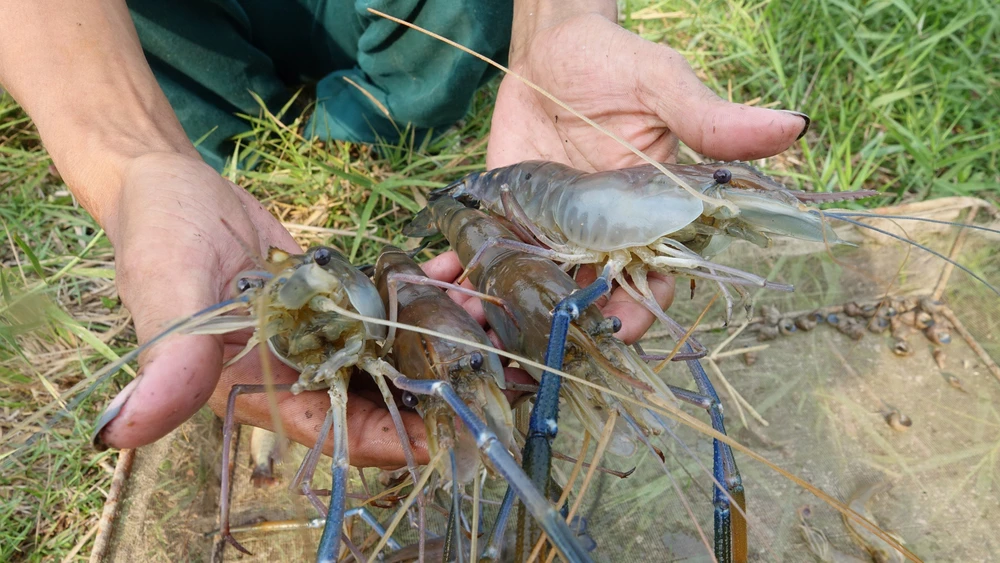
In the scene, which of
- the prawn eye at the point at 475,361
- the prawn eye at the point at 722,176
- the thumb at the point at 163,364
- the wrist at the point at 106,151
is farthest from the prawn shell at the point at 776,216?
the wrist at the point at 106,151

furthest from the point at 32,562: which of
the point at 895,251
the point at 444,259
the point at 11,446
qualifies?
the point at 895,251

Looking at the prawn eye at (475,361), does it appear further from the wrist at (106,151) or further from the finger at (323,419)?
the wrist at (106,151)

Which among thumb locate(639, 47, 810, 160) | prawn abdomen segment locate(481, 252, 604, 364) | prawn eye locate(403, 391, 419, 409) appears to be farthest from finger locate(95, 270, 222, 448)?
thumb locate(639, 47, 810, 160)

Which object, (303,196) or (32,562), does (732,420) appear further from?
(32,562)

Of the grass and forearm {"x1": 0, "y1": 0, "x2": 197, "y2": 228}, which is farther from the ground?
forearm {"x1": 0, "y1": 0, "x2": 197, "y2": 228}

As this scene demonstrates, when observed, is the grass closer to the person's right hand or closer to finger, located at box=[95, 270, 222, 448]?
the person's right hand
